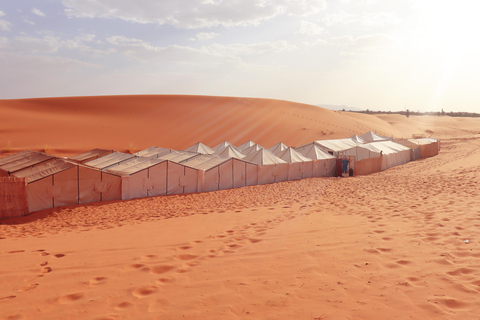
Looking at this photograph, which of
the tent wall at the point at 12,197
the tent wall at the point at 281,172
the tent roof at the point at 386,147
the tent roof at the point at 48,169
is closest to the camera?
the tent wall at the point at 12,197

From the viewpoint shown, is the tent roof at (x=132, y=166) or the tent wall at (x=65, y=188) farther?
the tent roof at (x=132, y=166)

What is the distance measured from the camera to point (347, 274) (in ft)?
16.5

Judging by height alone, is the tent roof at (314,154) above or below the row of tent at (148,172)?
above

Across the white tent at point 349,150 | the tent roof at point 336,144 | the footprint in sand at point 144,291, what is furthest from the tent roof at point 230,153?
the footprint in sand at point 144,291

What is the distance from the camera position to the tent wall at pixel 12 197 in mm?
11828

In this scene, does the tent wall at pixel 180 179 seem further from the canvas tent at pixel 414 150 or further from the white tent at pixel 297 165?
the canvas tent at pixel 414 150

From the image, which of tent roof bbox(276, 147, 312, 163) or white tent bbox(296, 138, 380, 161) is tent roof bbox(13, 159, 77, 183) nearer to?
tent roof bbox(276, 147, 312, 163)

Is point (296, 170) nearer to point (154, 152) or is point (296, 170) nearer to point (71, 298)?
point (154, 152)

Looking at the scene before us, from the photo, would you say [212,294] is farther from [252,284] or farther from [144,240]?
[144,240]

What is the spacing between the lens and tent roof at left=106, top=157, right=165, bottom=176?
15727 mm

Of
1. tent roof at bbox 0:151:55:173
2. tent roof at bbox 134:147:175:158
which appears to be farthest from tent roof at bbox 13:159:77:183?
tent roof at bbox 134:147:175:158

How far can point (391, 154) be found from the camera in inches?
1050

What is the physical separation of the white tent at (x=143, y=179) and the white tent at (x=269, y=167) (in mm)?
5886

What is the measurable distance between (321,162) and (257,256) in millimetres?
17312
